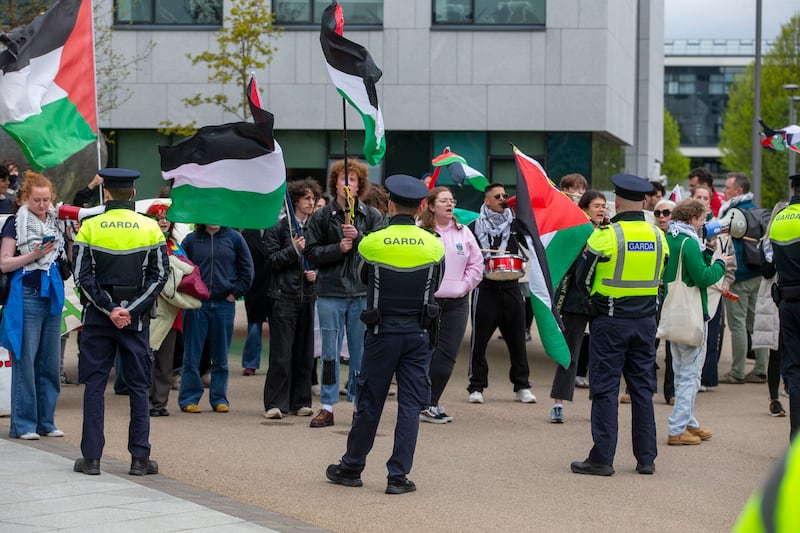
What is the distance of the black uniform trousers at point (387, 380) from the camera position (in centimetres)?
748

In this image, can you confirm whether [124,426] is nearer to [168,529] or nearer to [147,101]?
[168,529]

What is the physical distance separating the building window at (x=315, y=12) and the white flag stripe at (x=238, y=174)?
67.7 ft

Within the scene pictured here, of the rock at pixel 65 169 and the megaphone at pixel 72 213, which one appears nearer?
the megaphone at pixel 72 213

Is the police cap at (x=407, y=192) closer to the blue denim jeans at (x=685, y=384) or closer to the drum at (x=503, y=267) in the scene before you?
the blue denim jeans at (x=685, y=384)

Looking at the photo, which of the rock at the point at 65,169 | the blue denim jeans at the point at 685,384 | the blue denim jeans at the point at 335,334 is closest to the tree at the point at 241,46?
the rock at the point at 65,169

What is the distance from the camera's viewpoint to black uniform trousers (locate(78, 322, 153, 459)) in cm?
761

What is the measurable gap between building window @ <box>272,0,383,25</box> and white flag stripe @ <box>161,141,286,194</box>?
2062cm

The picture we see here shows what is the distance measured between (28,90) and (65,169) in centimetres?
551

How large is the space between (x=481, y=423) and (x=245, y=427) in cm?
201

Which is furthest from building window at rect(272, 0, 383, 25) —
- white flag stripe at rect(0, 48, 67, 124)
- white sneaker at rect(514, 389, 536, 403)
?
white flag stripe at rect(0, 48, 67, 124)

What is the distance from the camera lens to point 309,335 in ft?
35.2

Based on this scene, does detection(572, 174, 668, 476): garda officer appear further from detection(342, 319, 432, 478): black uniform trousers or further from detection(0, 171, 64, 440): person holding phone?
detection(0, 171, 64, 440): person holding phone

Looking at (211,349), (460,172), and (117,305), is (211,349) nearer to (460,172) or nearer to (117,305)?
(117,305)

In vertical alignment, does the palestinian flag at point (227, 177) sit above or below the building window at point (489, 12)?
below
